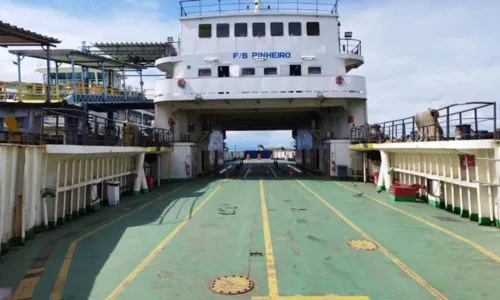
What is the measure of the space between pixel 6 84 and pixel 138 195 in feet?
51.8

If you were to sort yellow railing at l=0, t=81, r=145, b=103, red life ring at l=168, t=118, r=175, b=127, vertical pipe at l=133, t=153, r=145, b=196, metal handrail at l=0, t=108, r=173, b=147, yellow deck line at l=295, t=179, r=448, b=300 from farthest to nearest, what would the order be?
1. yellow railing at l=0, t=81, r=145, b=103
2. red life ring at l=168, t=118, r=175, b=127
3. vertical pipe at l=133, t=153, r=145, b=196
4. metal handrail at l=0, t=108, r=173, b=147
5. yellow deck line at l=295, t=179, r=448, b=300

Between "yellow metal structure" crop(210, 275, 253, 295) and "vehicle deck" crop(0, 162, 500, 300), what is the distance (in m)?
0.06

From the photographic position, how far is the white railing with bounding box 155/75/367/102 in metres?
20.3

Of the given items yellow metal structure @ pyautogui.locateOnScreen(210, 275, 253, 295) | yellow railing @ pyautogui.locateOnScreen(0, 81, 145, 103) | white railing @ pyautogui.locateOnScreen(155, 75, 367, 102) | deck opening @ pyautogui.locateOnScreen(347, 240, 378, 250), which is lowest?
yellow metal structure @ pyautogui.locateOnScreen(210, 275, 253, 295)

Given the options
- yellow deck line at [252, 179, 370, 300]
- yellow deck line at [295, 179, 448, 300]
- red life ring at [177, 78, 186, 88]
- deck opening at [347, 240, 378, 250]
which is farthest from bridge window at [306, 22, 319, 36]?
deck opening at [347, 240, 378, 250]

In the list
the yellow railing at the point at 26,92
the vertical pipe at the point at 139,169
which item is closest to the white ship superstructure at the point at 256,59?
the vertical pipe at the point at 139,169

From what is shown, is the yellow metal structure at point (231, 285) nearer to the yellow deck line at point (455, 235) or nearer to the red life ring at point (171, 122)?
the yellow deck line at point (455, 235)

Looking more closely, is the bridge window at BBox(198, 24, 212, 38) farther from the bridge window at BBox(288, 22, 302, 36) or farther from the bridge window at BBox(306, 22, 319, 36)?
the bridge window at BBox(306, 22, 319, 36)

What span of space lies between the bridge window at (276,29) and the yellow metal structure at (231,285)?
1891 centimetres

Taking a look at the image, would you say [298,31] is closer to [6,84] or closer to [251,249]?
[251,249]

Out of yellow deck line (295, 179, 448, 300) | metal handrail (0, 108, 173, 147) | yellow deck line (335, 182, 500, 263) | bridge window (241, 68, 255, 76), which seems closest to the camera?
yellow deck line (295, 179, 448, 300)

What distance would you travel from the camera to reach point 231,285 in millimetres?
5137

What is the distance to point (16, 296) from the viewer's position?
4.88 meters

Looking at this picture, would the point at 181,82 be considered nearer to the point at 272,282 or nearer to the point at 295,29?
the point at 295,29
